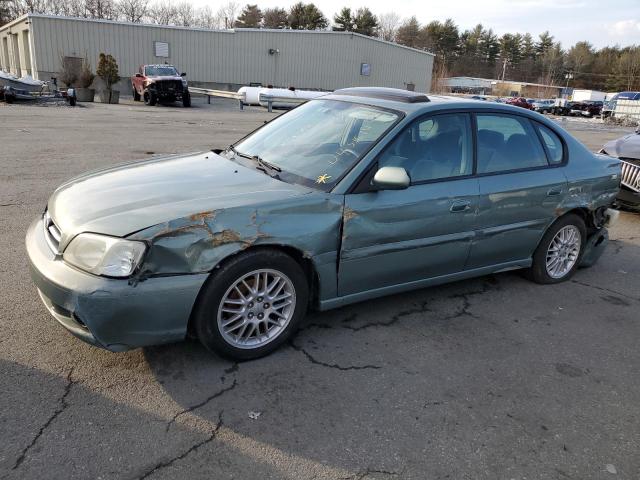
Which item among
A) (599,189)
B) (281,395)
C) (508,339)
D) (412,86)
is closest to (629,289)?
(599,189)

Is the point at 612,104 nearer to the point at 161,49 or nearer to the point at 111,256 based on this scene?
the point at 161,49

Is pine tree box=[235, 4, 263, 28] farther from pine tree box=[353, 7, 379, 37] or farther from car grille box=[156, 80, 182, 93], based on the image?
car grille box=[156, 80, 182, 93]

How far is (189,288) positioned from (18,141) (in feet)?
33.8

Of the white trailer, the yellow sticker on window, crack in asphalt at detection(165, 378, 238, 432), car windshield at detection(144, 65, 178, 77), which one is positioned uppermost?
the white trailer

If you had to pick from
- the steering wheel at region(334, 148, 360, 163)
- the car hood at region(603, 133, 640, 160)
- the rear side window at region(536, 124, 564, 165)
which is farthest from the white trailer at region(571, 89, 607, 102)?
the steering wheel at region(334, 148, 360, 163)

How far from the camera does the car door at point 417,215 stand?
3.39m

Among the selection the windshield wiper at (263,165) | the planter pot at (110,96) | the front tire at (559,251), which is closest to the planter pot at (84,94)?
the planter pot at (110,96)

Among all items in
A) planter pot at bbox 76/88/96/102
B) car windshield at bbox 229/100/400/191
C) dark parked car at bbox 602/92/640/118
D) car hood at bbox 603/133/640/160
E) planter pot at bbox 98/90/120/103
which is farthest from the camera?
dark parked car at bbox 602/92/640/118

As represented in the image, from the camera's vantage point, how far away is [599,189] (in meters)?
4.73

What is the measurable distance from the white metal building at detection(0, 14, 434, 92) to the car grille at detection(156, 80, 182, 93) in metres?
10.9

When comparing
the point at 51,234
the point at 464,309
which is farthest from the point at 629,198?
the point at 51,234

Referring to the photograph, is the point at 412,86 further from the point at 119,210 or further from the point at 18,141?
the point at 119,210

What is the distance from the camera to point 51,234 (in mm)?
3131

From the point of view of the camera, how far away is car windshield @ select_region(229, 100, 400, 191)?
11.5ft
